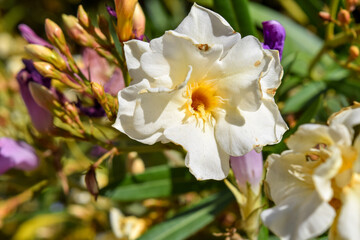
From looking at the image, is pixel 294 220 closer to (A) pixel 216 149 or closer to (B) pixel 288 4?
(A) pixel 216 149

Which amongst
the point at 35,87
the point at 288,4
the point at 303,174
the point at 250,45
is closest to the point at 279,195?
the point at 303,174

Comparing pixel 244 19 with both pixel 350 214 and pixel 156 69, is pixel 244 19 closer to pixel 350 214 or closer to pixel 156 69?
pixel 156 69

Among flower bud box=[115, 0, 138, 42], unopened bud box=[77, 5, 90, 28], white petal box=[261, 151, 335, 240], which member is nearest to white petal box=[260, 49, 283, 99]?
white petal box=[261, 151, 335, 240]

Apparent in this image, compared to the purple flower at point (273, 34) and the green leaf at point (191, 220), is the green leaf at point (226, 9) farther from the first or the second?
the green leaf at point (191, 220)

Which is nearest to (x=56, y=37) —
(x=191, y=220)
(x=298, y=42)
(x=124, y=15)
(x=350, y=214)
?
(x=124, y=15)

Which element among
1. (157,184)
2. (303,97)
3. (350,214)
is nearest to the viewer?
(350,214)

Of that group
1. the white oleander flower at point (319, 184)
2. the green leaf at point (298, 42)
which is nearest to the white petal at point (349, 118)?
the white oleander flower at point (319, 184)
